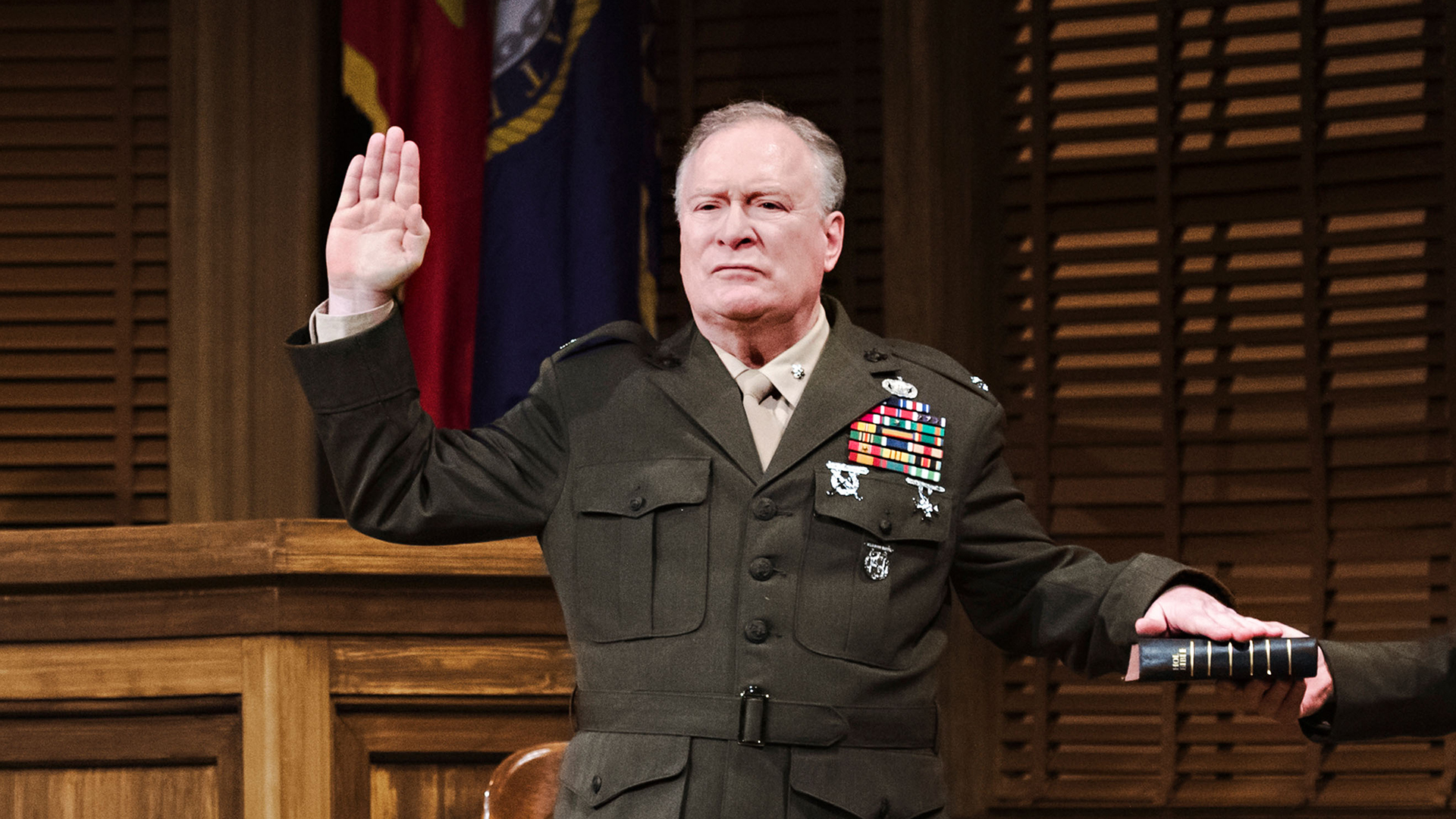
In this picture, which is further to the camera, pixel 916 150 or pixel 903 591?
pixel 916 150

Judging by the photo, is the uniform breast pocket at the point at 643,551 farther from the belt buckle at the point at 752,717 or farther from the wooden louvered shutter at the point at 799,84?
the wooden louvered shutter at the point at 799,84

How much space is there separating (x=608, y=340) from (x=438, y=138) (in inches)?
54.8

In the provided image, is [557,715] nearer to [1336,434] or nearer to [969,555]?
[969,555]

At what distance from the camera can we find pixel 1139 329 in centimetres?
309

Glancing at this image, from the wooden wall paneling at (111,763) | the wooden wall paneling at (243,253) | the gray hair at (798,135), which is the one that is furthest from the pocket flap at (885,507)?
the wooden wall paneling at (243,253)

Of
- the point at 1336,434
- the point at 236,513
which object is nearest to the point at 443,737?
the point at 236,513

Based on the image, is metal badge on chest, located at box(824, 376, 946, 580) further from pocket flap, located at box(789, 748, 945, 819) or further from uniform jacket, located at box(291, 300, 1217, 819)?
pocket flap, located at box(789, 748, 945, 819)

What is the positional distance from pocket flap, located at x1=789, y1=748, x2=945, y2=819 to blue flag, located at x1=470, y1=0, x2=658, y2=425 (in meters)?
1.56

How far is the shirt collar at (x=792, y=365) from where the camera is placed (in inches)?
71.6

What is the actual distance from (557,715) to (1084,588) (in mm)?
859

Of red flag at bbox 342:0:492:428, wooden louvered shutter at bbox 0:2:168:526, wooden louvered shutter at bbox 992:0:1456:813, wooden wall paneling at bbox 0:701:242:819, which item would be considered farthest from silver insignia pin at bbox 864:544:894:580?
wooden louvered shutter at bbox 0:2:168:526

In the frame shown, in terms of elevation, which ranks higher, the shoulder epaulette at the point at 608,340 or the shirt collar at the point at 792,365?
the shoulder epaulette at the point at 608,340

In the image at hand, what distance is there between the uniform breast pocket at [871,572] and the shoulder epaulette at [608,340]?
1.05ft

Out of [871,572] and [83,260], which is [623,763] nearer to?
[871,572]
